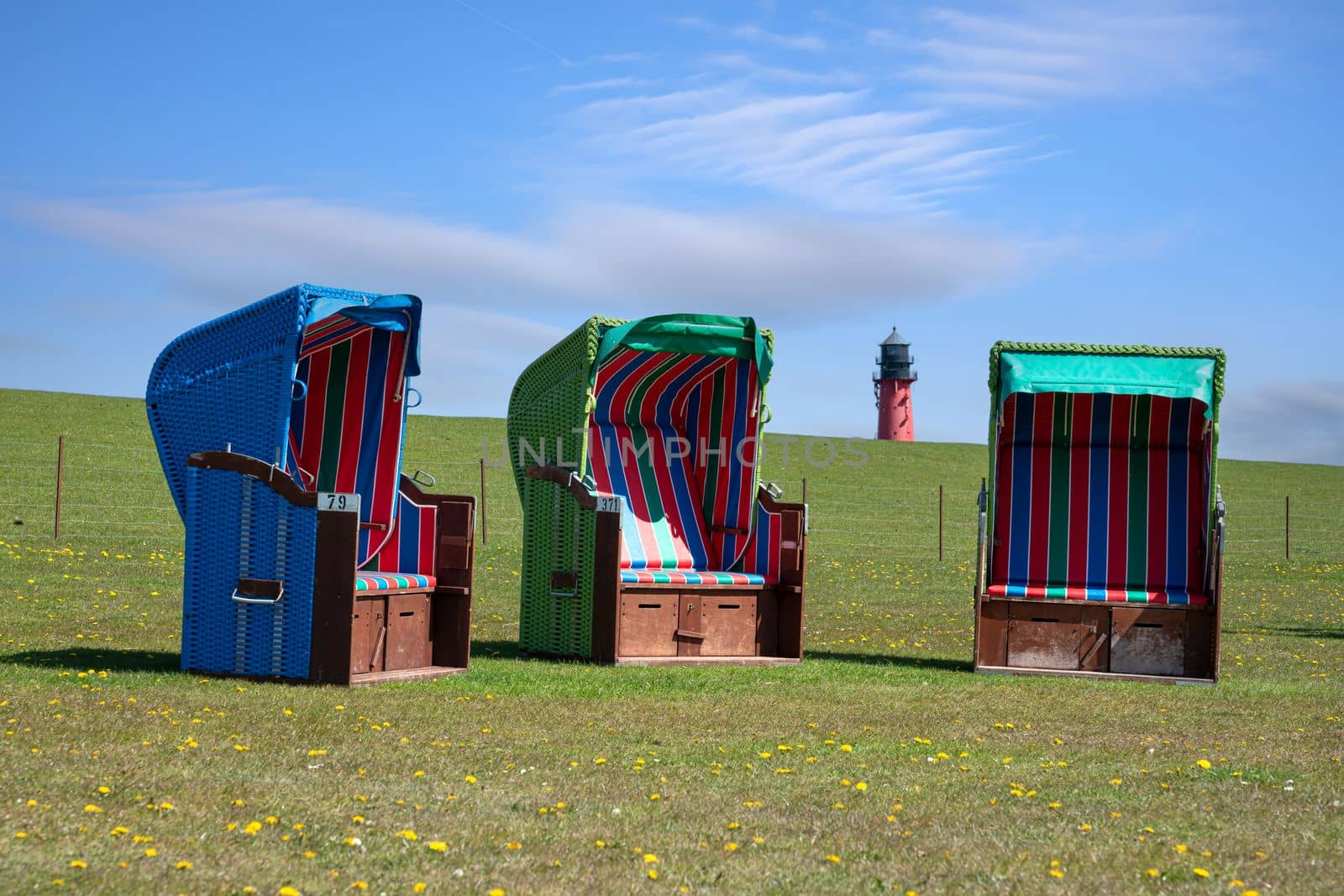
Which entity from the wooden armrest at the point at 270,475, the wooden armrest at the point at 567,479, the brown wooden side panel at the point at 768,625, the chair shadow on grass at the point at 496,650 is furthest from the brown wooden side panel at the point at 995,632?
the wooden armrest at the point at 270,475

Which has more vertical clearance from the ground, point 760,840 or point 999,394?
point 999,394

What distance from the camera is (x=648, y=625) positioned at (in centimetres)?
1029

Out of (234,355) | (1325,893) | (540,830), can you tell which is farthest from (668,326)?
(1325,893)

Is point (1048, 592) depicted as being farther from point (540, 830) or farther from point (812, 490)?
point (812, 490)

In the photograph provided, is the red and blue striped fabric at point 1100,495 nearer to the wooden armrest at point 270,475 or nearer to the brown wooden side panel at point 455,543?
the brown wooden side panel at point 455,543

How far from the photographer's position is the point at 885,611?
15.8 meters

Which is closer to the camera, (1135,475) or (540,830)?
(540,830)

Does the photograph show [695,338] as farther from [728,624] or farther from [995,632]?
[995,632]

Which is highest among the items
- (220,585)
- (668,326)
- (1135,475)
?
(668,326)

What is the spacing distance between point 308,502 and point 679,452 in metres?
3.98

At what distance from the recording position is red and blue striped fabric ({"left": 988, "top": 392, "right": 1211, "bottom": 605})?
36.1ft

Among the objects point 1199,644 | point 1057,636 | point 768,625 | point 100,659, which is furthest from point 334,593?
point 1199,644

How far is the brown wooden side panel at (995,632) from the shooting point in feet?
34.9

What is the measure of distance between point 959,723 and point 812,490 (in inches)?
1204
